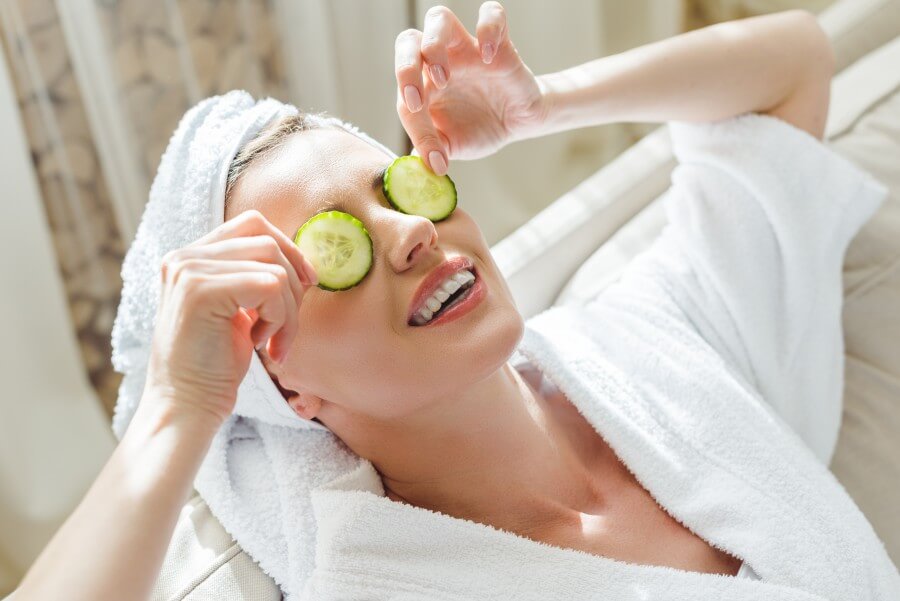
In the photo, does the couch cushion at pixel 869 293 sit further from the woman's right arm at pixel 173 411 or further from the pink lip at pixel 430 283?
the woman's right arm at pixel 173 411

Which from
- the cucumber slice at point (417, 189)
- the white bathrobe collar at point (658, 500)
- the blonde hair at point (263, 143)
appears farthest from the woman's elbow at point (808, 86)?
the blonde hair at point (263, 143)

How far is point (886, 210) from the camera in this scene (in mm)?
1625

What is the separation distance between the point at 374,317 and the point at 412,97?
0.28 meters

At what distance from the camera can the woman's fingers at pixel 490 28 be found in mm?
1206

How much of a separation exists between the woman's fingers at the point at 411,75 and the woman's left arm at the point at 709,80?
316mm

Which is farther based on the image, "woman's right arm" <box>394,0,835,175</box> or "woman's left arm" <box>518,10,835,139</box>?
"woman's left arm" <box>518,10,835,139</box>

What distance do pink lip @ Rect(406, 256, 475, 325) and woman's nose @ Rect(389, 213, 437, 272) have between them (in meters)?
0.03

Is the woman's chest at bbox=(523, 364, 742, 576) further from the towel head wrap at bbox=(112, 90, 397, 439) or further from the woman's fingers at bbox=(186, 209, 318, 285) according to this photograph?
the woman's fingers at bbox=(186, 209, 318, 285)

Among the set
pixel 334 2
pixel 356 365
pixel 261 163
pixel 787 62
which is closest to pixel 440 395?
pixel 356 365

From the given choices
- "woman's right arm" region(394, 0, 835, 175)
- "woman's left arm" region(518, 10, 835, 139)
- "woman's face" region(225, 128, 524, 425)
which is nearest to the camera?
"woman's face" region(225, 128, 524, 425)

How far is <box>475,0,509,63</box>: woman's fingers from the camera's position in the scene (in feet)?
3.96

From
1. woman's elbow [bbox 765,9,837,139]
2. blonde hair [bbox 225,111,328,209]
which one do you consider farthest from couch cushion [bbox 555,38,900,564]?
blonde hair [bbox 225,111,328,209]

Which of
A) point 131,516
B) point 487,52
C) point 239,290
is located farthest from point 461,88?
point 131,516

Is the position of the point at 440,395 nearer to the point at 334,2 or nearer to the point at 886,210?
the point at 886,210
